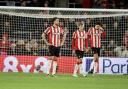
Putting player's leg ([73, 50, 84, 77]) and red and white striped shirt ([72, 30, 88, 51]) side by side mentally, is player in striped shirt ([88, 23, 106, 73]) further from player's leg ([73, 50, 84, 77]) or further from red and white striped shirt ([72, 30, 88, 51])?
player's leg ([73, 50, 84, 77])

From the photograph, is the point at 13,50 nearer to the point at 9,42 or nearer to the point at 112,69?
the point at 9,42

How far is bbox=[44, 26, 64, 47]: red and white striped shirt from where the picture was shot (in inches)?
635

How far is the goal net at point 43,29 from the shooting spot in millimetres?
17891

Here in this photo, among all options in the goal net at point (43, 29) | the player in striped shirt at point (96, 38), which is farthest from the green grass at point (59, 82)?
the goal net at point (43, 29)

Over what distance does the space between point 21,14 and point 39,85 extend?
478 centimetres

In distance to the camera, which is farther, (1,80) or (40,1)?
(40,1)

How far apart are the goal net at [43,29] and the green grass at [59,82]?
4.39 feet

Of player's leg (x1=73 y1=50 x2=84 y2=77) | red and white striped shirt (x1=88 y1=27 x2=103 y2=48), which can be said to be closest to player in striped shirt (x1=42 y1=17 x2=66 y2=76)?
player's leg (x1=73 y1=50 x2=84 y2=77)

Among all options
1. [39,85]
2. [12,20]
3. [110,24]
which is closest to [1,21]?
[12,20]

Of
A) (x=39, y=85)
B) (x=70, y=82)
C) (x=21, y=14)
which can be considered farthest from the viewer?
(x=21, y=14)

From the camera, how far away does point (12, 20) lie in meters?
18.5

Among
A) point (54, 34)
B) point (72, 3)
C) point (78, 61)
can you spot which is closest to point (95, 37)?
point (78, 61)

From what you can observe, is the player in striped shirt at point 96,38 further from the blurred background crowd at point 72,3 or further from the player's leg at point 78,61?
the blurred background crowd at point 72,3

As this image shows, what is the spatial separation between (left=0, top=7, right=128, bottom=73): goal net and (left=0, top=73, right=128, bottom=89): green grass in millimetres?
1337
